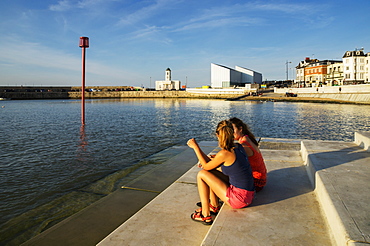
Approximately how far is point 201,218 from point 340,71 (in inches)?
3282

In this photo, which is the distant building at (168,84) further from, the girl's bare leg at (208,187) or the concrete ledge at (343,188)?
the girl's bare leg at (208,187)

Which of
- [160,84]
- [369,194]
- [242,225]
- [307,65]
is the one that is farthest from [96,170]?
[160,84]

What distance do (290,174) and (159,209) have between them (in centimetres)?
256

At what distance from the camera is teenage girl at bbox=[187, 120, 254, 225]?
3.33 meters

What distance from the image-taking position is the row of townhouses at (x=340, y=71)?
220 feet

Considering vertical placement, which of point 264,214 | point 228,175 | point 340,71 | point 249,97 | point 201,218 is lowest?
point 201,218

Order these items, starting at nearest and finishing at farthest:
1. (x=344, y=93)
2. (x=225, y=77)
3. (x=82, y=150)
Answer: (x=82, y=150)
(x=344, y=93)
(x=225, y=77)

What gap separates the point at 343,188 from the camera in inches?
137

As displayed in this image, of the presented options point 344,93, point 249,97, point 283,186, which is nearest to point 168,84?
point 249,97

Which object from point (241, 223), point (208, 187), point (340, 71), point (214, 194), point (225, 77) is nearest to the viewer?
point (241, 223)

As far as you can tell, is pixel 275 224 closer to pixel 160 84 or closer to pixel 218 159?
pixel 218 159

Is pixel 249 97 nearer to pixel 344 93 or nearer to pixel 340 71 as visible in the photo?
pixel 344 93

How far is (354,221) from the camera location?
8.43ft

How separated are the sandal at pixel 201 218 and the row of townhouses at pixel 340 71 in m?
69.8
